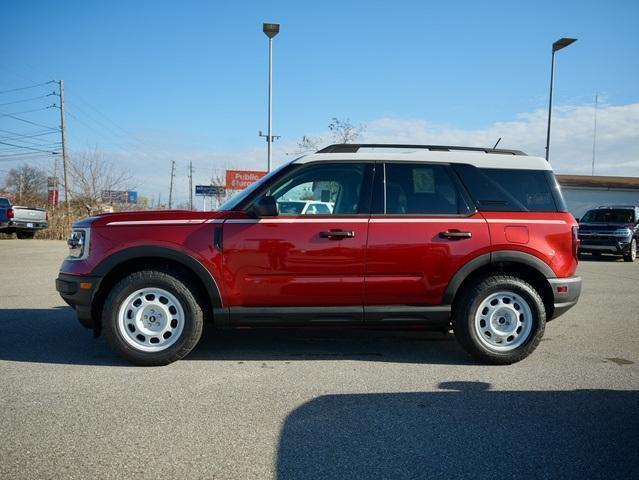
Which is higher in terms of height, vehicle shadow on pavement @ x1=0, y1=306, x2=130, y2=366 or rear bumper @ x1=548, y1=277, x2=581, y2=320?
rear bumper @ x1=548, y1=277, x2=581, y2=320

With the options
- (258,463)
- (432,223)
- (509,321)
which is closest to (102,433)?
(258,463)

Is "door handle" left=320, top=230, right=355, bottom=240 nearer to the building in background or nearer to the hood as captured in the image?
the hood

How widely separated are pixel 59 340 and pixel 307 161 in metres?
3.26

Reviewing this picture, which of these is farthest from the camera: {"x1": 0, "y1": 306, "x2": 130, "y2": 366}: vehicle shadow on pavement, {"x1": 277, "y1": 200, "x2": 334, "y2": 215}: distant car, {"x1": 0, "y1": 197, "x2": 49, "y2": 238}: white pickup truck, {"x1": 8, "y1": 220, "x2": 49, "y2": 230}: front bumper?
{"x1": 8, "y1": 220, "x2": 49, "y2": 230}: front bumper

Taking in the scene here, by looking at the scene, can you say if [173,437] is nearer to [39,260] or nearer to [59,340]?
[59,340]

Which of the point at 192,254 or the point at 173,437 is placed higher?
the point at 192,254

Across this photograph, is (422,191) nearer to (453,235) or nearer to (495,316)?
(453,235)

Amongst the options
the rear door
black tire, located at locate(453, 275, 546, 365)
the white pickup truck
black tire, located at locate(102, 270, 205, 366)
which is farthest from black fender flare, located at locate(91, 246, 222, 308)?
the white pickup truck

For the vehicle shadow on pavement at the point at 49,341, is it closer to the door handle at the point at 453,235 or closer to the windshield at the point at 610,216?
the door handle at the point at 453,235

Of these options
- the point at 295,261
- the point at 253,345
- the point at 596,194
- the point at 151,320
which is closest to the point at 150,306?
the point at 151,320

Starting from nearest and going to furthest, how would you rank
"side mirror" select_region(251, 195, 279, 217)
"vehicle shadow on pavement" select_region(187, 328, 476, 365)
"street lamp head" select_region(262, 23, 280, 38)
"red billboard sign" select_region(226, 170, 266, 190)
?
"side mirror" select_region(251, 195, 279, 217), "vehicle shadow on pavement" select_region(187, 328, 476, 365), "street lamp head" select_region(262, 23, 280, 38), "red billboard sign" select_region(226, 170, 266, 190)

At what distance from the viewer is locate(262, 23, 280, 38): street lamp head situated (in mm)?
17766

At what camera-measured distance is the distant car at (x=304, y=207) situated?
4.15 meters

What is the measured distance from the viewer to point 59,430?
285 centimetres
